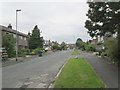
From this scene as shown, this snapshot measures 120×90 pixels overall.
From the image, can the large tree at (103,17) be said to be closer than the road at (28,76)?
No

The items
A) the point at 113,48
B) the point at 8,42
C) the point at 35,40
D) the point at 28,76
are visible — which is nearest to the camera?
the point at 28,76

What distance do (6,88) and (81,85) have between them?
12.1 ft

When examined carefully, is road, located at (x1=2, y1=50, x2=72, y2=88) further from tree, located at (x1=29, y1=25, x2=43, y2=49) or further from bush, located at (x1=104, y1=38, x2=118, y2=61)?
tree, located at (x1=29, y1=25, x2=43, y2=49)

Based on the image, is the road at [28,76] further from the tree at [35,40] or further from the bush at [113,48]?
the tree at [35,40]

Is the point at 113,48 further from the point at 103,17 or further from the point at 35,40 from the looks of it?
the point at 35,40

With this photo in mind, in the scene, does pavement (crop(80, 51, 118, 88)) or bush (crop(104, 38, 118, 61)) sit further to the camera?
bush (crop(104, 38, 118, 61))

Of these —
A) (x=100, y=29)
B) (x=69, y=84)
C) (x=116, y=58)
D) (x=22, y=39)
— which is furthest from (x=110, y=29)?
(x=22, y=39)

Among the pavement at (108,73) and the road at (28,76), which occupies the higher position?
the pavement at (108,73)

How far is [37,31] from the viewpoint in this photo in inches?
3484

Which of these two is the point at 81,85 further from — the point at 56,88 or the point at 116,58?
the point at 116,58

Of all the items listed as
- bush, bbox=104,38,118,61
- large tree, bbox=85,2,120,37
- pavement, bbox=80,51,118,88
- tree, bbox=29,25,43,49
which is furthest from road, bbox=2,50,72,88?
tree, bbox=29,25,43,49

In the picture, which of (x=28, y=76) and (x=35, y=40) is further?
(x=35, y=40)

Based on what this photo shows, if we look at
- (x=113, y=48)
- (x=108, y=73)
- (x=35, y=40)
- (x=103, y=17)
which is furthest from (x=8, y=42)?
(x=35, y=40)

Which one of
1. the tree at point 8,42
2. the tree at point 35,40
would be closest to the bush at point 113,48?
the tree at point 8,42
